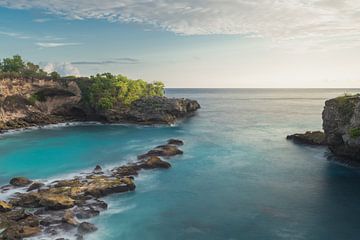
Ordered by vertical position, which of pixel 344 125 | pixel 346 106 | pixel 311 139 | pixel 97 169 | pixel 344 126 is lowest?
pixel 97 169

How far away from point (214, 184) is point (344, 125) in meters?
22.1

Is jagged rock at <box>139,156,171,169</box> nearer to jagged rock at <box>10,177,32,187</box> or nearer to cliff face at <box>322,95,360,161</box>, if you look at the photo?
jagged rock at <box>10,177,32,187</box>

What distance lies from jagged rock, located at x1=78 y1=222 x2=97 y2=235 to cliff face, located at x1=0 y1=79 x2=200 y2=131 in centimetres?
6548

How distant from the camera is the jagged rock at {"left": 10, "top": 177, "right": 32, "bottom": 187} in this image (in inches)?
1636

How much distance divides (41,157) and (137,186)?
23.6 m

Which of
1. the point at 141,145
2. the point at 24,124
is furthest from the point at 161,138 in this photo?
the point at 24,124

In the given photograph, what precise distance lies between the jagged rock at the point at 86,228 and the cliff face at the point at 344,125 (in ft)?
115

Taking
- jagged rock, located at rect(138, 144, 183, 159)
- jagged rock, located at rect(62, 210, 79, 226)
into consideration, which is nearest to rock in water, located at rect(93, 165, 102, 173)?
jagged rock, located at rect(138, 144, 183, 159)

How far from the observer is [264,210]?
34.9m

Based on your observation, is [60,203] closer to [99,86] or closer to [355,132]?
[355,132]

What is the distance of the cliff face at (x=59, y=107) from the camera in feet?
294

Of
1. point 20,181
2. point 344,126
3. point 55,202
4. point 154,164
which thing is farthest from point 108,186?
point 344,126

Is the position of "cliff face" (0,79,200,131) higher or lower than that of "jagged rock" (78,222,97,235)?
higher

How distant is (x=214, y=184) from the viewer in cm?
4341
